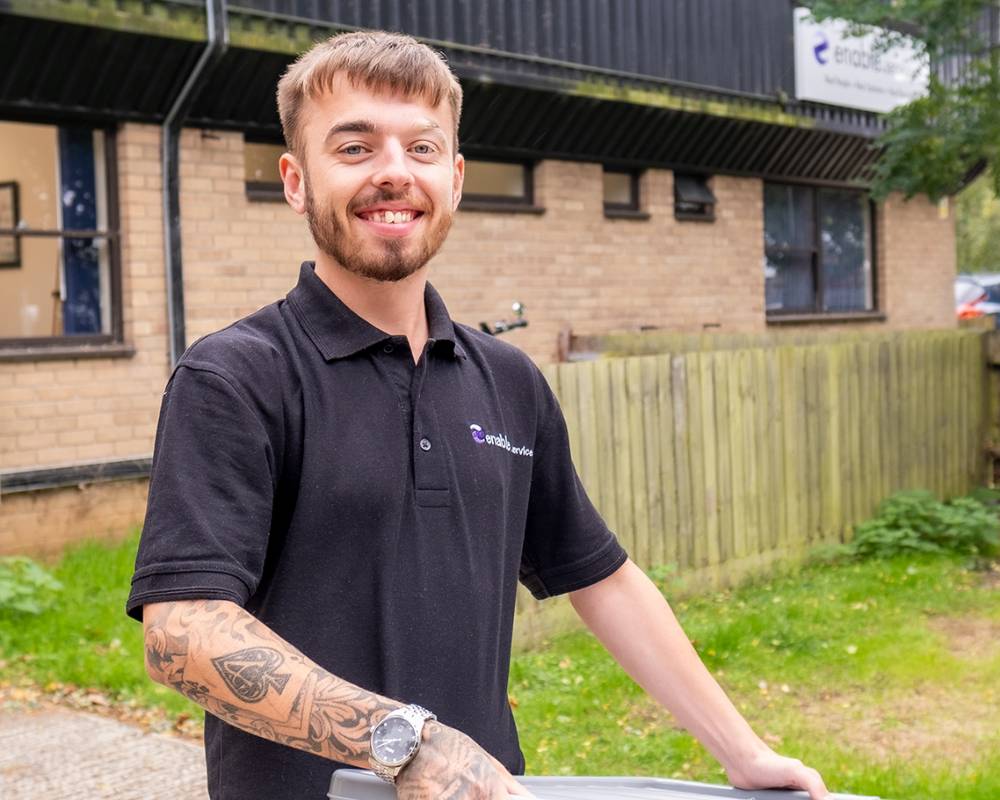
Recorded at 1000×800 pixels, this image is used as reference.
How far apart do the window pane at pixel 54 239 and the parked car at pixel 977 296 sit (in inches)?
614

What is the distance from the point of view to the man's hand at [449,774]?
4.96 ft

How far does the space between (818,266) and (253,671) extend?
15.2m

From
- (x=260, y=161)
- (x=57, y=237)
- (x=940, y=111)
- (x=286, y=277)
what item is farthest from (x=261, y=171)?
(x=940, y=111)

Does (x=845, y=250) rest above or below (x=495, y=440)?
above

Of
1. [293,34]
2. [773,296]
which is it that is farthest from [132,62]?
[773,296]

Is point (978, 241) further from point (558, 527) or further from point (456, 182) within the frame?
point (456, 182)

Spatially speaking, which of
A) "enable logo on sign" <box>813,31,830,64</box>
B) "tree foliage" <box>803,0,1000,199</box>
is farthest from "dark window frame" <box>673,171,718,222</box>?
"tree foliage" <box>803,0,1000,199</box>

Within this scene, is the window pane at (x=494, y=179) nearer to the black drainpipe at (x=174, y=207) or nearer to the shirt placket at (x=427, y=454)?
the black drainpipe at (x=174, y=207)

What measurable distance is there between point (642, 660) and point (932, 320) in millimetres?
16620

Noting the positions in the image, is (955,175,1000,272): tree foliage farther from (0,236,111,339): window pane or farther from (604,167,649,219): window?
(0,236,111,339): window pane

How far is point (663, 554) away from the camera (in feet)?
25.6

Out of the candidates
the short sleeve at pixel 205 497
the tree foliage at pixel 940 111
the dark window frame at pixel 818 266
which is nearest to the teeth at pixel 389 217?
the short sleeve at pixel 205 497

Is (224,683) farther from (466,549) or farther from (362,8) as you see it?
(362,8)

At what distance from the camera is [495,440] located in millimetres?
2092
